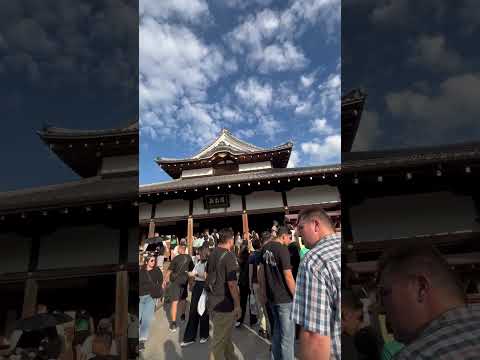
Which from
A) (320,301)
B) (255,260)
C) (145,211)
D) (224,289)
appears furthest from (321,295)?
(145,211)

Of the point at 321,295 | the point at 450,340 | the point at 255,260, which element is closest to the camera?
the point at 450,340

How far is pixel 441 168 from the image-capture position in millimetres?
1933

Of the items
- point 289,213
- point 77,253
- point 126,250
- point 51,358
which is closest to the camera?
point 51,358

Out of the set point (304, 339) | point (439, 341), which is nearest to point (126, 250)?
point (304, 339)

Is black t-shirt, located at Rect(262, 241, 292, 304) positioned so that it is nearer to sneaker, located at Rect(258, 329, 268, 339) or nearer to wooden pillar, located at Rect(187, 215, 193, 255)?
sneaker, located at Rect(258, 329, 268, 339)

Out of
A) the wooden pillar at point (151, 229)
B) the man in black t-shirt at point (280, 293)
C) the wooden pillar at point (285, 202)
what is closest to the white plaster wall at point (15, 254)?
the man in black t-shirt at point (280, 293)

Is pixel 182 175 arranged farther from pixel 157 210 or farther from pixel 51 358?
pixel 51 358

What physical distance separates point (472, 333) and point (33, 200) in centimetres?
420

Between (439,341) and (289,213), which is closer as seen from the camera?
(439,341)

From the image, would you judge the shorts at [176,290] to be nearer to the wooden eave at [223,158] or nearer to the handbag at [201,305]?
the handbag at [201,305]

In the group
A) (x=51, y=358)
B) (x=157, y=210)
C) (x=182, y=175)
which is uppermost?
(x=182, y=175)

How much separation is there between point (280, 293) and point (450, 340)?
177cm

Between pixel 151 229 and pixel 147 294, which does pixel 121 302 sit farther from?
pixel 151 229

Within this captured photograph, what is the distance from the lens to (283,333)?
2211 millimetres
